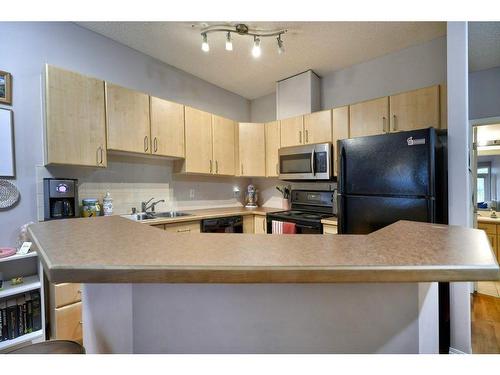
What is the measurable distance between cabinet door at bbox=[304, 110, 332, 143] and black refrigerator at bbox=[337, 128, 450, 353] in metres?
0.66

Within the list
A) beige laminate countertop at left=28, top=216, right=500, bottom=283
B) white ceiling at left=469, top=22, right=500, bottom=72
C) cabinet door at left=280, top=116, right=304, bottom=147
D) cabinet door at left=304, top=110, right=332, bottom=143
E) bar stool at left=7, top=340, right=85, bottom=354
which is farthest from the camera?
cabinet door at left=280, top=116, right=304, bottom=147

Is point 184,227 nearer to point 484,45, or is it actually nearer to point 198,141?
point 198,141

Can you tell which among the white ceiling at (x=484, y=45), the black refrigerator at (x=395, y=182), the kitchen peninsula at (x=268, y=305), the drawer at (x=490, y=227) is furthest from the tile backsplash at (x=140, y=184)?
the drawer at (x=490, y=227)

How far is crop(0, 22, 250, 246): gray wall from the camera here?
1.90 m

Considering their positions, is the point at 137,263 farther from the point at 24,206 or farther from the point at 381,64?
the point at 381,64

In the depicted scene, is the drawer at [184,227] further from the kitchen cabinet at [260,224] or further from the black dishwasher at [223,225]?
the kitchen cabinet at [260,224]

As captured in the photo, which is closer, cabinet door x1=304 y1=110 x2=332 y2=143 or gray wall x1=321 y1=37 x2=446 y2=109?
gray wall x1=321 y1=37 x2=446 y2=109

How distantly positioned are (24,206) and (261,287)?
2242mm

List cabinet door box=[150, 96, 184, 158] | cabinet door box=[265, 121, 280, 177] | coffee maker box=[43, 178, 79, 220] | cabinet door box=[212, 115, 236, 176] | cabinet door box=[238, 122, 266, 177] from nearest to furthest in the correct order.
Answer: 1. coffee maker box=[43, 178, 79, 220]
2. cabinet door box=[150, 96, 184, 158]
3. cabinet door box=[212, 115, 236, 176]
4. cabinet door box=[265, 121, 280, 177]
5. cabinet door box=[238, 122, 266, 177]

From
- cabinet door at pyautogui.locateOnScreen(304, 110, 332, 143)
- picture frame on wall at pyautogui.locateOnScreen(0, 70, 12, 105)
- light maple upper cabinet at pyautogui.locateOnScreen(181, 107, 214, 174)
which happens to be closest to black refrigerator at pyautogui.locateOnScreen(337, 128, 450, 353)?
cabinet door at pyautogui.locateOnScreen(304, 110, 332, 143)

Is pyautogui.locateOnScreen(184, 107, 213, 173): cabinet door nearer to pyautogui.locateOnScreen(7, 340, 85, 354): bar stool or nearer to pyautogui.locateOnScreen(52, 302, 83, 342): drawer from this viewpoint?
pyautogui.locateOnScreen(52, 302, 83, 342): drawer

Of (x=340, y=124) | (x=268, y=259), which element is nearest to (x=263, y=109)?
(x=340, y=124)

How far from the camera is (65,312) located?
1.85 m
